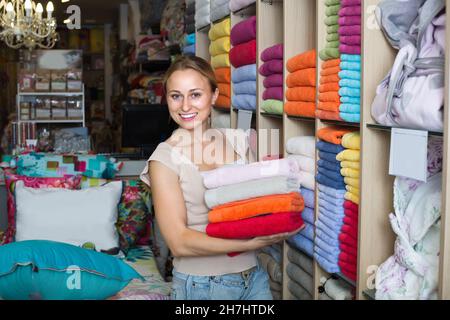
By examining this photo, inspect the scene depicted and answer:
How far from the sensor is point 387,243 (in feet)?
6.23

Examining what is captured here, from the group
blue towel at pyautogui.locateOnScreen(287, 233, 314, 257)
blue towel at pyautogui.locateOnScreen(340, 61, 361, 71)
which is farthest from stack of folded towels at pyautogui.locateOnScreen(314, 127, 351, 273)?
blue towel at pyautogui.locateOnScreen(340, 61, 361, 71)

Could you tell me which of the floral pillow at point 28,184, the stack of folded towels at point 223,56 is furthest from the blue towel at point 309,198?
the floral pillow at point 28,184

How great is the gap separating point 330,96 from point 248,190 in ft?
1.46

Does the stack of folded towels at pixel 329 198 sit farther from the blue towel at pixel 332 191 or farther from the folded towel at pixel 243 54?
the folded towel at pixel 243 54

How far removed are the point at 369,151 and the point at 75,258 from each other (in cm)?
116

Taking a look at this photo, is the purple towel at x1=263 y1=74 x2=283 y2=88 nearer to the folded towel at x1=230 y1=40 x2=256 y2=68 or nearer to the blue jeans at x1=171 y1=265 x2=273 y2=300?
the folded towel at x1=230 y1=40 x2=256 y2=68

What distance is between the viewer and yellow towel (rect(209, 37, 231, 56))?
3203 mm

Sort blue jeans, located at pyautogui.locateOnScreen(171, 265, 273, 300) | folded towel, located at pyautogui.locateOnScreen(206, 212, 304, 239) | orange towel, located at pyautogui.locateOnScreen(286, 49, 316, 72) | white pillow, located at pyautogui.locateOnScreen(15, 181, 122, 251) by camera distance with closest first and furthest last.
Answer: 1. folded towel, located at pyautogui.locateOnScreen(206, 212, 304, 239)
2. blue jeans, located at pyautogui.locateOnScreen(171, 265, 273, 300)
3. orange towel, located at pyautogui.locateOnScreen(286, 49, 316, 72)
4. white pillow, located at pyautogui.locateOnScreen(15, 181, 122, 251)

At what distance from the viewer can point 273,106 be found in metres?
2.58

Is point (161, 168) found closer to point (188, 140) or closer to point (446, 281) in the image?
point (188, 140)

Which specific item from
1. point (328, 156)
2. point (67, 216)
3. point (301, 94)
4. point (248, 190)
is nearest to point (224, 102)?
point (67, 216)

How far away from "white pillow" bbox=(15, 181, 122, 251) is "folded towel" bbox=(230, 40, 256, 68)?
88 cm

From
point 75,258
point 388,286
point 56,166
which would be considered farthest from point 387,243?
point 56,166

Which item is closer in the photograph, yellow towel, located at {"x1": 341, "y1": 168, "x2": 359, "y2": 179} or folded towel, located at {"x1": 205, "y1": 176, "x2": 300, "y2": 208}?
folded towel, located at {"x1": 205, "y1": 176, "x2": 300, "y2": 208}
